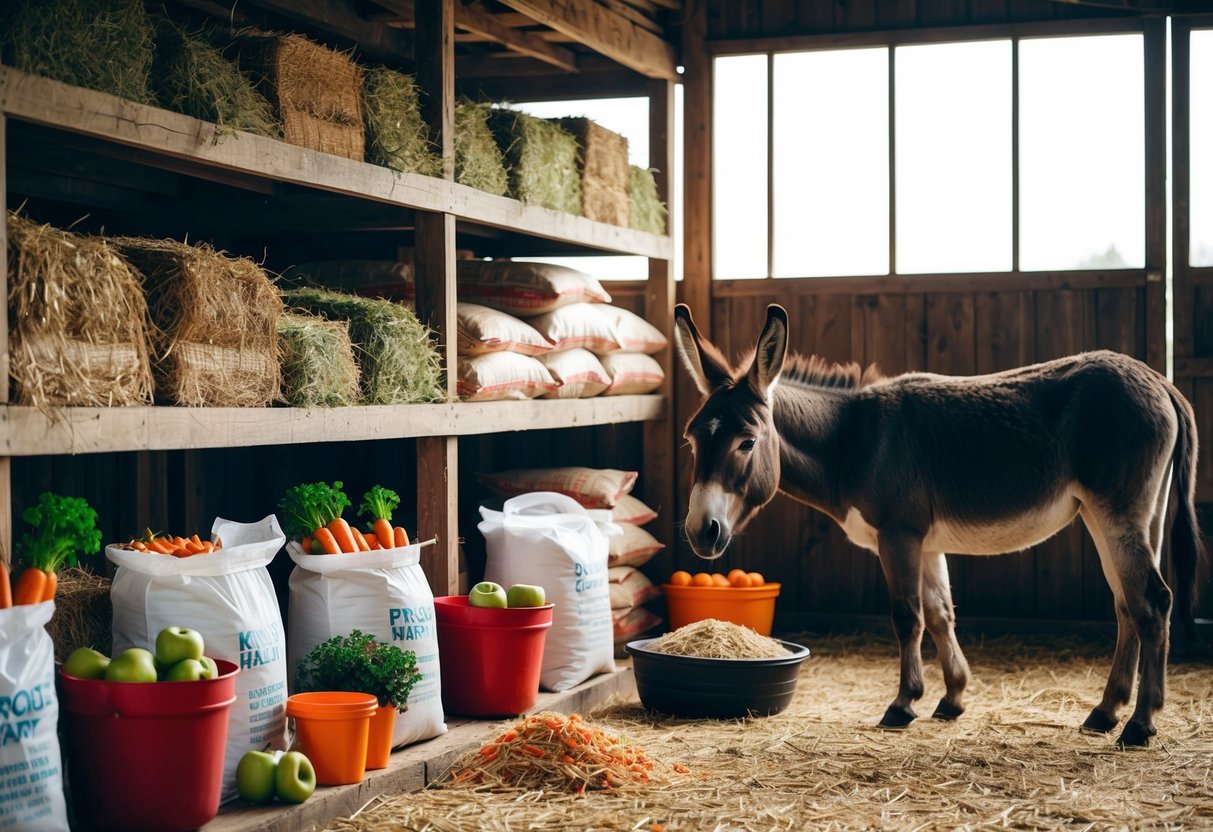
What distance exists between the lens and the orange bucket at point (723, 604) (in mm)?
Result: 6629

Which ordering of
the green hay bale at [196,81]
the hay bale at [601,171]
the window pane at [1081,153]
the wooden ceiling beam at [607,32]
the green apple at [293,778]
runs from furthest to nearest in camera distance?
the window pane at [1081,153]
the hay bale at [601,171]
the wooden ceiling beam at [607,32]
the green hay bale at [196,81]
the green apple at [293,778]

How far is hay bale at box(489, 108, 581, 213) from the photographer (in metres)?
5.84

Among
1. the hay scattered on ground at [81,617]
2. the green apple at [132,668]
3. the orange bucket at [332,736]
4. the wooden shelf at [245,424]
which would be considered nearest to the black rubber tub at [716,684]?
the wooden shelf at [245,424]

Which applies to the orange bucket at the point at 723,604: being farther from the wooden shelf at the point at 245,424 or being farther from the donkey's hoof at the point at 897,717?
the donkey's hoof at the point at 897,717

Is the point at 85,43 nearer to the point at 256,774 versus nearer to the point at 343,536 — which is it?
the point at 343,536

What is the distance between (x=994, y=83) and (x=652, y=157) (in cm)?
196

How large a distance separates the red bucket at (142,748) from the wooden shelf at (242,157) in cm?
146

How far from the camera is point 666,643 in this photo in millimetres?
5605

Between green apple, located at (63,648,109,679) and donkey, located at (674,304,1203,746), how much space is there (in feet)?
7.96

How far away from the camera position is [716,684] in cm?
541

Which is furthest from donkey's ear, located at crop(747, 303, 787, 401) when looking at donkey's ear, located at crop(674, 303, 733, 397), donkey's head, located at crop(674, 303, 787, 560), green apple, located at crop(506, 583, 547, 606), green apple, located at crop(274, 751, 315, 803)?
green apple, located at crop(274, 751, 315, 803)

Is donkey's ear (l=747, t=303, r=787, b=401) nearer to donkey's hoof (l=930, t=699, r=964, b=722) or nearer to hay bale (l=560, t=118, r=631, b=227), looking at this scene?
donkey's hoof (l=930, t=699, r=964, b=722)

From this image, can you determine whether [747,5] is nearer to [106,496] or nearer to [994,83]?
[994,83]

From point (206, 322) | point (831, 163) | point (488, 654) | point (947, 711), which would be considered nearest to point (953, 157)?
point (831, 163)
